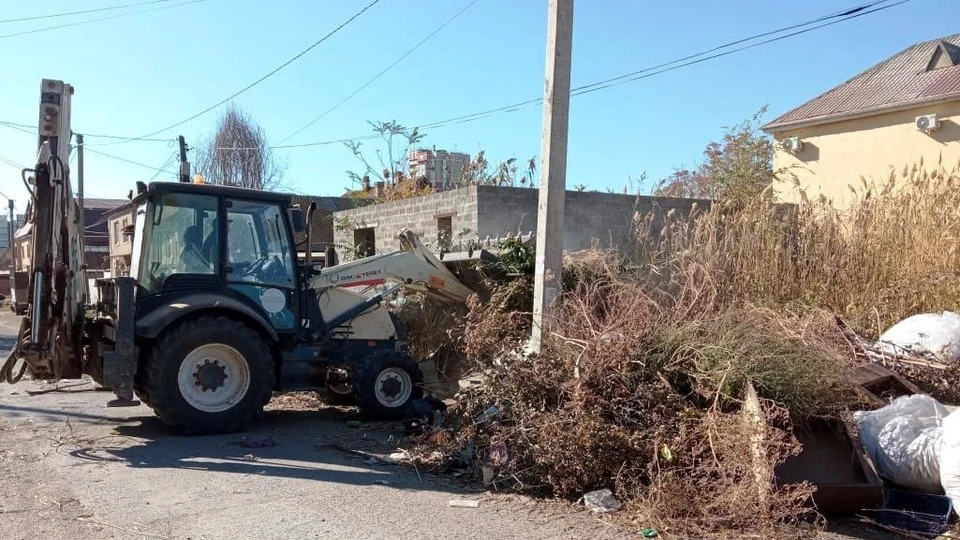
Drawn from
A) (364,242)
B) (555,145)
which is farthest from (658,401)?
(364,242)

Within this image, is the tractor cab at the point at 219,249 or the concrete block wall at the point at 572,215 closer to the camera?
the tractor cab at the point at 219,249

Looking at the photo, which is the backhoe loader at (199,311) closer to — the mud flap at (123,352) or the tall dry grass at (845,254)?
the mud flap at (123,352)

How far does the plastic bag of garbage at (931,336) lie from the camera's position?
687 centimetres

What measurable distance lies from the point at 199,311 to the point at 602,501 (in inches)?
164

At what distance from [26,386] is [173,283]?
15.6ft

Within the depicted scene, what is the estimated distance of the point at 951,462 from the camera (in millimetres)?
4730

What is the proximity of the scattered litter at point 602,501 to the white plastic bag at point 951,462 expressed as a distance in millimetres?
1929

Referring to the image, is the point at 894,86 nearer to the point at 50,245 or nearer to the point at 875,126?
the point at 875,126

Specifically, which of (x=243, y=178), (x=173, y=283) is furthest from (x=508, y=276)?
(x=243, y=178)

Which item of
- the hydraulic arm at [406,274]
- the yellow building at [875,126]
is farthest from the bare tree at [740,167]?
the hydraulic arm at [406,274]

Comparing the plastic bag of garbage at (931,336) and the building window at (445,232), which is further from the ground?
the building window at (445,232)

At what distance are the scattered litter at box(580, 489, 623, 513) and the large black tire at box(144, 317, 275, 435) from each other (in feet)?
11.8

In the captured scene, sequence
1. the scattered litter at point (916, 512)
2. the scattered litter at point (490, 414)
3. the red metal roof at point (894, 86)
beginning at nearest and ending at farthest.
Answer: the scattered litter at point (916, 512)
the scattered litter at point (490, 414)
the red metal roof at point (894, 86)

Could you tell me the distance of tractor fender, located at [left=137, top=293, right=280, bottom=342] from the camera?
712 cm
